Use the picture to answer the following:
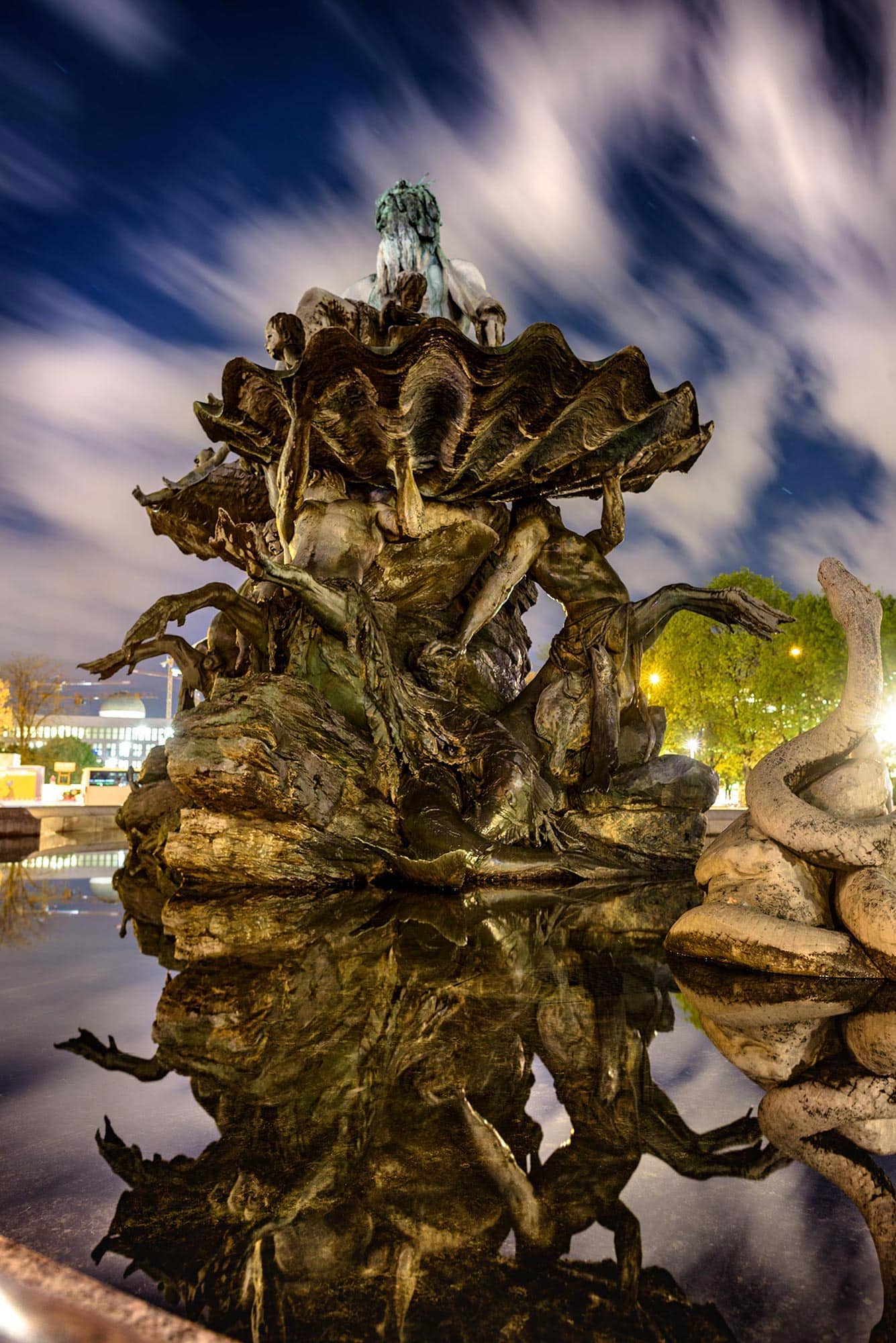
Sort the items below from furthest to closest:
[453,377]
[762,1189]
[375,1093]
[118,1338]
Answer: [453,377], [375,1093], [762,1189], [118,1338]

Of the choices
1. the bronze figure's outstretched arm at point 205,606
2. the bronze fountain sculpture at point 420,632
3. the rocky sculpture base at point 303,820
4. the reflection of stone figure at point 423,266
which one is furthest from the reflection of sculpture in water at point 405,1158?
the reflection of stone figure at point 423,266

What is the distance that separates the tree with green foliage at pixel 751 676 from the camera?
27916mm

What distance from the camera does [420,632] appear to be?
933cm

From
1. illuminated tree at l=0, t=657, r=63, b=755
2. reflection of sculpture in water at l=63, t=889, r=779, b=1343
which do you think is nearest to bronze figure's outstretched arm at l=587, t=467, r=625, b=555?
reflection of sculpture in water at l=63, t=889, r=779, b=1343

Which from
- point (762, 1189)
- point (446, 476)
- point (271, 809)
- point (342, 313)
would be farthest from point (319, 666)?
point (762, 1189)

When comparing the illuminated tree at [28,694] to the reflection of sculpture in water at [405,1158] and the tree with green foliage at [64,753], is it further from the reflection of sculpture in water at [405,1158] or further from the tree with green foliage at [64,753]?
the reflection of sculpture in water at [405,1158]

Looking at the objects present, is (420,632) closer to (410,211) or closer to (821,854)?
(821,854)

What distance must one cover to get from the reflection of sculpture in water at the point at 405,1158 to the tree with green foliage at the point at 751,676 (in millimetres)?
25702

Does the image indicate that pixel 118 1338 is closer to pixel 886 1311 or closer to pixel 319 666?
pixel 886 1311

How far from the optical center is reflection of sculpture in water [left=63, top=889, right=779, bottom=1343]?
1348 millimetres

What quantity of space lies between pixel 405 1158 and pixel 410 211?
518 inches

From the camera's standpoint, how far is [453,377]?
26.0 ft

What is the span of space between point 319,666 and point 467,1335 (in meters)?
7.37

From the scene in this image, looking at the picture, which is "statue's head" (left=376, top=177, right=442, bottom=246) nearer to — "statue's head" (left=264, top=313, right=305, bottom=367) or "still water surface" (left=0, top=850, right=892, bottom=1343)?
"statue's head" (left=264, top=313, right=305, bottom=367)
